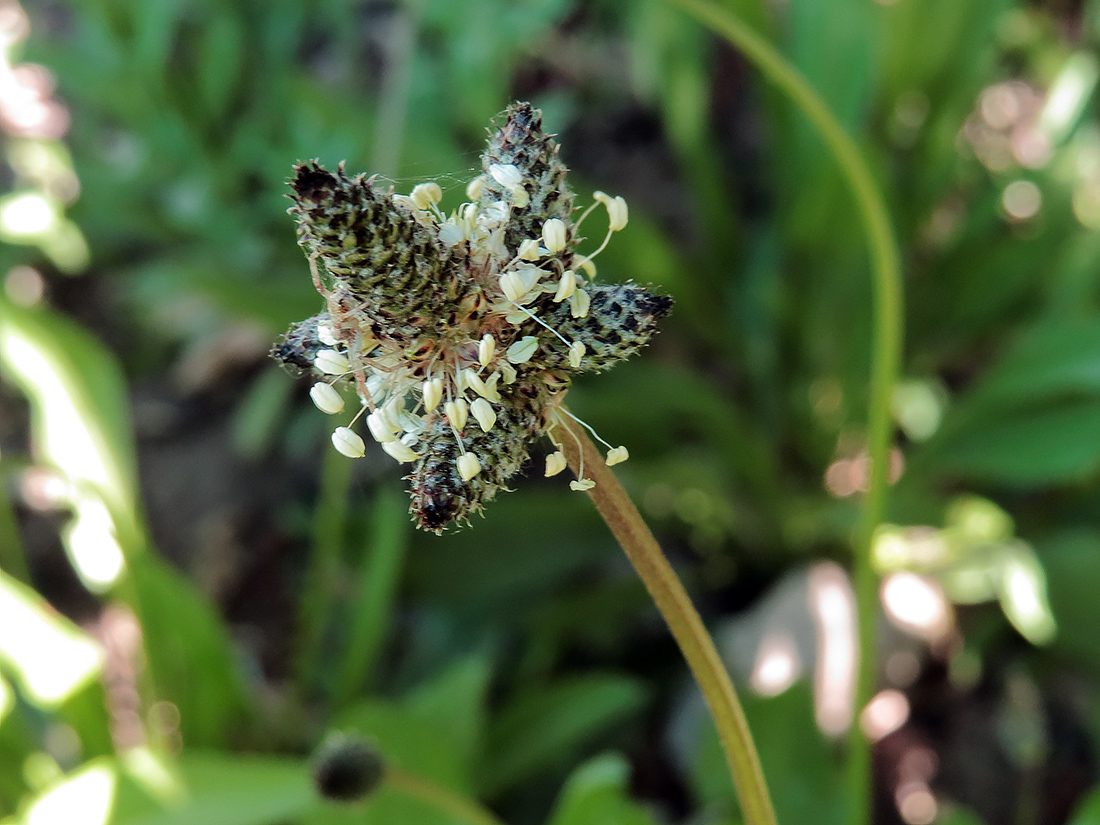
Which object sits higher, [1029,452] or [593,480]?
[1029,452]

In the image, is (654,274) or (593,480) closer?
(593,480)

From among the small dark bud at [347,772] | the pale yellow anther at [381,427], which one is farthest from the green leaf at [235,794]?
the pale yellow anther at [381,427]

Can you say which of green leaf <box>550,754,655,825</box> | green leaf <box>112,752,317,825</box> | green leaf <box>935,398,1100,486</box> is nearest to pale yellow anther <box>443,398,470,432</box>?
green leaf <box>550,754,655,825</box>

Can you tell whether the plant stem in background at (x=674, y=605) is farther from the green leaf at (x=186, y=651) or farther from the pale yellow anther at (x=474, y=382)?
the green leaf at (x=186, y=651)

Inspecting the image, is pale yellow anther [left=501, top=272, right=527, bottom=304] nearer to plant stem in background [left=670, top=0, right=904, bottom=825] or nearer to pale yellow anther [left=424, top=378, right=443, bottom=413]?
pale yellow anther [left=424, top=378, right=443, bottom=413]

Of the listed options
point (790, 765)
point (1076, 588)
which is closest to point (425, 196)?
point (790, 765)

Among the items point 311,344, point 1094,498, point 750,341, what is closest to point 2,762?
point 311,344

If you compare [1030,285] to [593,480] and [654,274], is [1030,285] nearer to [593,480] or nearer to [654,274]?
[654,274]
